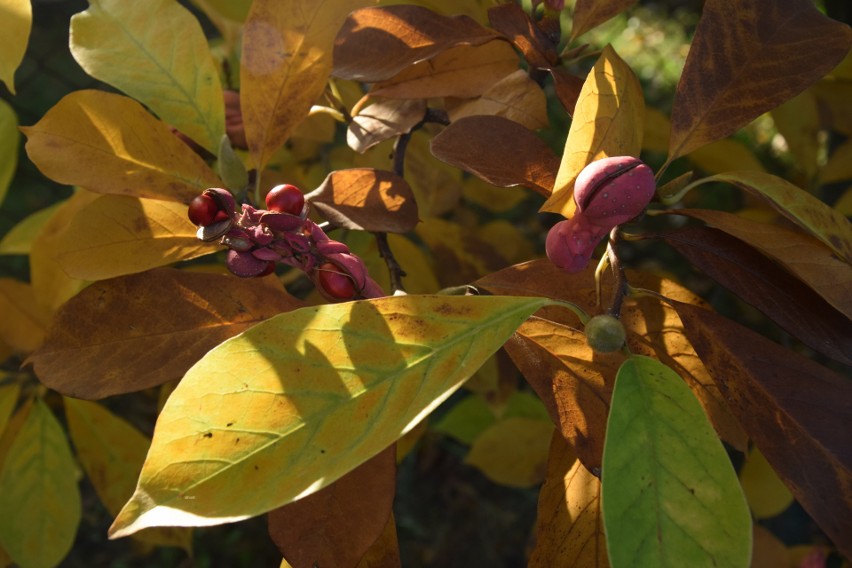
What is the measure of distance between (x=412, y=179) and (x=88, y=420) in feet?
1.85

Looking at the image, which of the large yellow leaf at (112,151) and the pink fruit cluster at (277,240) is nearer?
the pink fruit cluster at (277,240)

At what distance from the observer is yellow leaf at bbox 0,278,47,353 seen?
106 centimetres

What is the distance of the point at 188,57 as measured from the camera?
0.77m

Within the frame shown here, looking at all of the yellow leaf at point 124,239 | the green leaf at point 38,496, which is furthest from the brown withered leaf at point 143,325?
the green leaf at point 38,496

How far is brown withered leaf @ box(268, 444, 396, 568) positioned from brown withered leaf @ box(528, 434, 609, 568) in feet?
0.47

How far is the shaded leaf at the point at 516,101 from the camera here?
2.61 feet

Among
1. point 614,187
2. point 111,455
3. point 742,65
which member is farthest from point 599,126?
point 111,455

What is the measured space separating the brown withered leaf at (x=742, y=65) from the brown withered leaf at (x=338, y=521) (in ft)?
1.25

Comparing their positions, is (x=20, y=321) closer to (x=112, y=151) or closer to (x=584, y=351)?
(x=112, y=151)

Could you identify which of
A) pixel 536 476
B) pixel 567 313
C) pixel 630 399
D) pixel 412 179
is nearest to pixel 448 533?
pixel 536 476

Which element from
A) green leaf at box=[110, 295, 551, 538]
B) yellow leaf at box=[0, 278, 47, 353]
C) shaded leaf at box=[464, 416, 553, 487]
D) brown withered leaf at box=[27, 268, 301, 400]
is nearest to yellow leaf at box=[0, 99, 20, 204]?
yellow leaf at box=[0, 278, 47, 353]

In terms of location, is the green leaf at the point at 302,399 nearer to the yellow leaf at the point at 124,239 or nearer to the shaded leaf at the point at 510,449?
the yellow leaf at the point at 124,239

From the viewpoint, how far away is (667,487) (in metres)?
0.53

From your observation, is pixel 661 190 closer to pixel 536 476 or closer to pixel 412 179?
pixel 412 179
